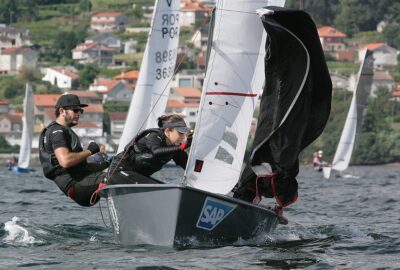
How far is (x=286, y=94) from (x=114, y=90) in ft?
393

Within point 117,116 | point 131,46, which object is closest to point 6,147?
point 117,116

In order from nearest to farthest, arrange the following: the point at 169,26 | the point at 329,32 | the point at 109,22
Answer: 1. the point at 169,26
2. the point at 329,32
3. the point at 109,22

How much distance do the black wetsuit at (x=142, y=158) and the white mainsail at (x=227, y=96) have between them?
35 centimetres

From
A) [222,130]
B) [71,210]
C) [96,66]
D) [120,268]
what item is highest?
[222,130]

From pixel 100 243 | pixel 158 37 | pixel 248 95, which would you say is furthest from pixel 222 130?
pixel 158 37

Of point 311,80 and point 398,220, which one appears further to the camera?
point 398,220

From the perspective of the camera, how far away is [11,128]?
365 ft

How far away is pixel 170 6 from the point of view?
83.9ft

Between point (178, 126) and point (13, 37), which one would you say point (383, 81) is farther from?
point (178, 126)

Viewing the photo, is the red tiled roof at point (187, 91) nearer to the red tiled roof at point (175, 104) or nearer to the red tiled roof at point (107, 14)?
the red tiled roof at point (175, 104)

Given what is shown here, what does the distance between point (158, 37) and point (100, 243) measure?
1145 cm

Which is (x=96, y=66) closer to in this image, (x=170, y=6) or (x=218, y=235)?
(x=170, y=6)

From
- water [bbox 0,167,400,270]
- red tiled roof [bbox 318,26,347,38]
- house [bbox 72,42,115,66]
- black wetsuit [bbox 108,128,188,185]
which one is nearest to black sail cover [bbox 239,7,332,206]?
water [bbox 0,167,400,270]

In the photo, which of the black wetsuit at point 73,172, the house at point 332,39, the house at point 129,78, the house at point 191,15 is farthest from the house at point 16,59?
the black wetsuit at point 73,172
